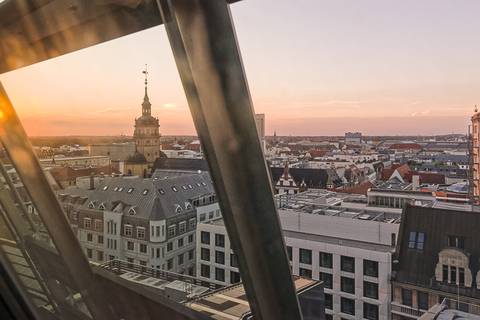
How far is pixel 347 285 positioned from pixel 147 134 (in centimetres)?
197

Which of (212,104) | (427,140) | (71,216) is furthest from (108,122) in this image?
(427,140)

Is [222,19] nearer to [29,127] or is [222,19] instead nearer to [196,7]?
[196,7]

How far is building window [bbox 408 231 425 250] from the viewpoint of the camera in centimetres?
262

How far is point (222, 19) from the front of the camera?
405mm

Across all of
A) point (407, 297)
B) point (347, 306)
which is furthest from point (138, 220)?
point (407, 297)

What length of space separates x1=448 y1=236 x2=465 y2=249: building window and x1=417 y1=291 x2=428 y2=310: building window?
338 mm

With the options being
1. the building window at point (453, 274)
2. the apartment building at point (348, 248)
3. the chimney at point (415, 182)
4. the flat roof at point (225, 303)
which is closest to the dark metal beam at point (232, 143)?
the flat roof at point (225, 303)

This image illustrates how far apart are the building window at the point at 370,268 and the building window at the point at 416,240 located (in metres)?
0.28

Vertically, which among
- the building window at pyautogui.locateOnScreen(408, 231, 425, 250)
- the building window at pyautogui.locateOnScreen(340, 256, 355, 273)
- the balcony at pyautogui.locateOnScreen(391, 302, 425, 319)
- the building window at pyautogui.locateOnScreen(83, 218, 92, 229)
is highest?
the building window at pyautogui.locateOnScreen(83, 218, 92, 229)

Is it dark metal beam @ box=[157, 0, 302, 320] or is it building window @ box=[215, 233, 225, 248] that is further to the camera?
building window @ box=[215, 233, 225, 248]

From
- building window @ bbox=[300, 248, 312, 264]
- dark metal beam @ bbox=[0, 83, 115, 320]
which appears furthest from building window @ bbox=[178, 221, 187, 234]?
building window @ bbox=[300, 248, 312, 264]

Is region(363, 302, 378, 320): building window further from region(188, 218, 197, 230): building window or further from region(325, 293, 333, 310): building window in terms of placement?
region(188, 218, 197, 230): building window

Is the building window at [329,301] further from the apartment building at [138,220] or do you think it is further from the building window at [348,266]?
the apartment building at [138,220]

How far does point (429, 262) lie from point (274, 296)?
246 centimetres
